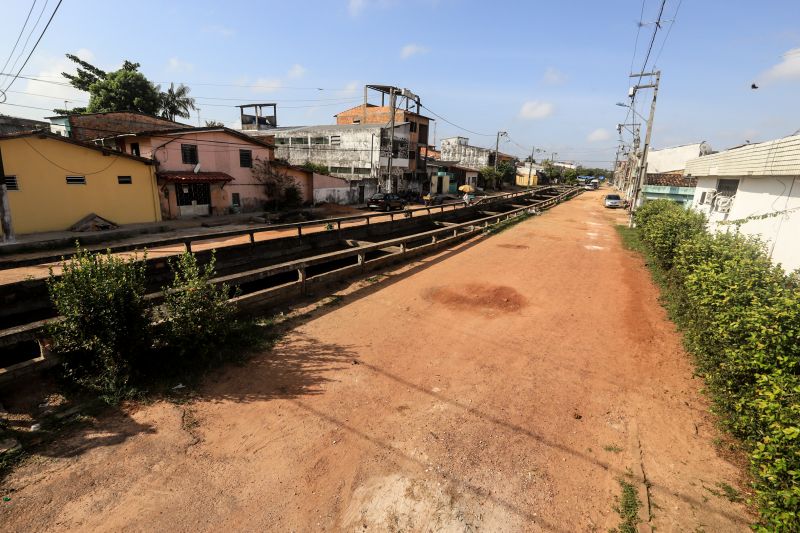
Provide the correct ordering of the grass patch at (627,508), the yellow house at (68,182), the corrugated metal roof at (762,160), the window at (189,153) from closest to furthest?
the grass patch at (627,508)
the corrugated metal roof at (762,160)
the yellow house at (68,182)
the window at (189,153)

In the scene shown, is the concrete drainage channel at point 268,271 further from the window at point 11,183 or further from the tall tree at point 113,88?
the tall tree at point 113,88

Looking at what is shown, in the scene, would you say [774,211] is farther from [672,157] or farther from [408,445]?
[672,157]

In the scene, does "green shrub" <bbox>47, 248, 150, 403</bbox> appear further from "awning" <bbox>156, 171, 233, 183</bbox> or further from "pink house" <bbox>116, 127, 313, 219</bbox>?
"pink house" <bbox>116, 127, 313, 219</bbox>

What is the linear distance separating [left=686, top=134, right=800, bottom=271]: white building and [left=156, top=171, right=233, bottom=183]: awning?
2481cm

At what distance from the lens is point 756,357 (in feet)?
13.7

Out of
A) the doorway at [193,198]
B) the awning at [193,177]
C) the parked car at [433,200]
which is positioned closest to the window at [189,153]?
the awning at [193,177]

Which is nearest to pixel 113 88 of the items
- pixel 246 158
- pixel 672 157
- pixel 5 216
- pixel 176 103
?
pixel 176 103

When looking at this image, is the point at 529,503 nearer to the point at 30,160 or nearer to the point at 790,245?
the point at 790,245

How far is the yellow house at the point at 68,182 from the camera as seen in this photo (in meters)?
17.3

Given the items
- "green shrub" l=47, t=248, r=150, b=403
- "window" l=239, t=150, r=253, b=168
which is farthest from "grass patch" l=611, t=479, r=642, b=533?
"window" l=239, t=150, r=253, b=168

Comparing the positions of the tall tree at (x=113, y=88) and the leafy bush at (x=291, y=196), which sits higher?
the tall tree at (x=113, y=88)

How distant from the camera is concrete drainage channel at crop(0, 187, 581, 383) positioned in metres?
5.29

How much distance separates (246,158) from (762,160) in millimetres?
26697

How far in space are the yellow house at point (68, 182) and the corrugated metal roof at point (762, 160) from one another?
84.3ft
